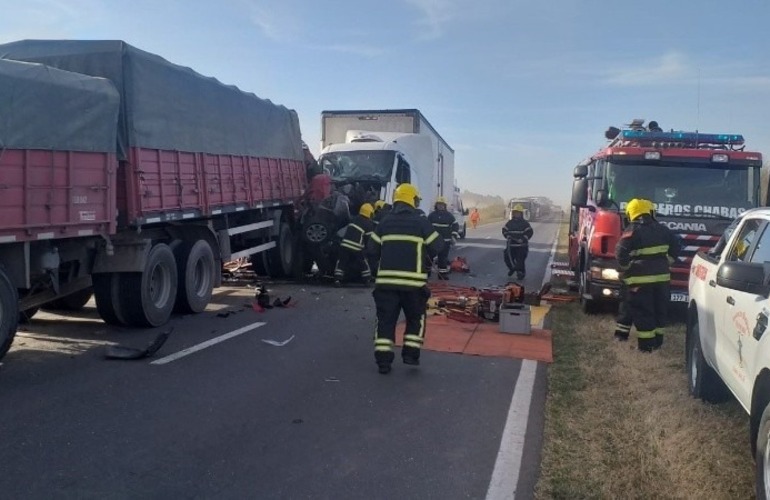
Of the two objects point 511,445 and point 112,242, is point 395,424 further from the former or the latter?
point 112,242

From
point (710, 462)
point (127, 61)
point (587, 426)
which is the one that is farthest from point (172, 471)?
point (127, 61)

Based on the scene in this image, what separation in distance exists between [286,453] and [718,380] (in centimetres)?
360

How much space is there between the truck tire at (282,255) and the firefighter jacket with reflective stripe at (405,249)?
7554 millimetres

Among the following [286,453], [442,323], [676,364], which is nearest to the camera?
[286,453]

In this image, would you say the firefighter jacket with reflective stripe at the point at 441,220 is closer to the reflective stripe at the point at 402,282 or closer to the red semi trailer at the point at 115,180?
the red semi trailer at the point at 115,180

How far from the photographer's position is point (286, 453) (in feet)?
16.6

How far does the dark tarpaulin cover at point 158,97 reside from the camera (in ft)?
28.5

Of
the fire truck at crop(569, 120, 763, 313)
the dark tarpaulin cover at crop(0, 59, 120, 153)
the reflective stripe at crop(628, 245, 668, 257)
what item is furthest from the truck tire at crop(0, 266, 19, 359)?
the fire truck at crop(569, 120, 763, 313)

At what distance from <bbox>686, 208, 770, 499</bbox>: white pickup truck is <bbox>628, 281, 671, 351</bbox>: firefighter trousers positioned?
5.10 ft

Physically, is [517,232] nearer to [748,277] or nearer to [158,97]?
[158,97]

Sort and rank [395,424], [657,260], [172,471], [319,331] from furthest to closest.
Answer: [319,331]
[657,260]
[395,424]
[172,471]

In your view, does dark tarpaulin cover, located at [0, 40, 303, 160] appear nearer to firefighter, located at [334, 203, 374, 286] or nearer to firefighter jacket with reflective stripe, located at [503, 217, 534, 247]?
firefighter, located at [334, 203, 374, 286]

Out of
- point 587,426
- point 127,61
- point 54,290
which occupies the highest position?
point 127,61

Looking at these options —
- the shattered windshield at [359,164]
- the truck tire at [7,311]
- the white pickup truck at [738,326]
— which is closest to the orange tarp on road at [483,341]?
the white pickup truck at [738,326]
